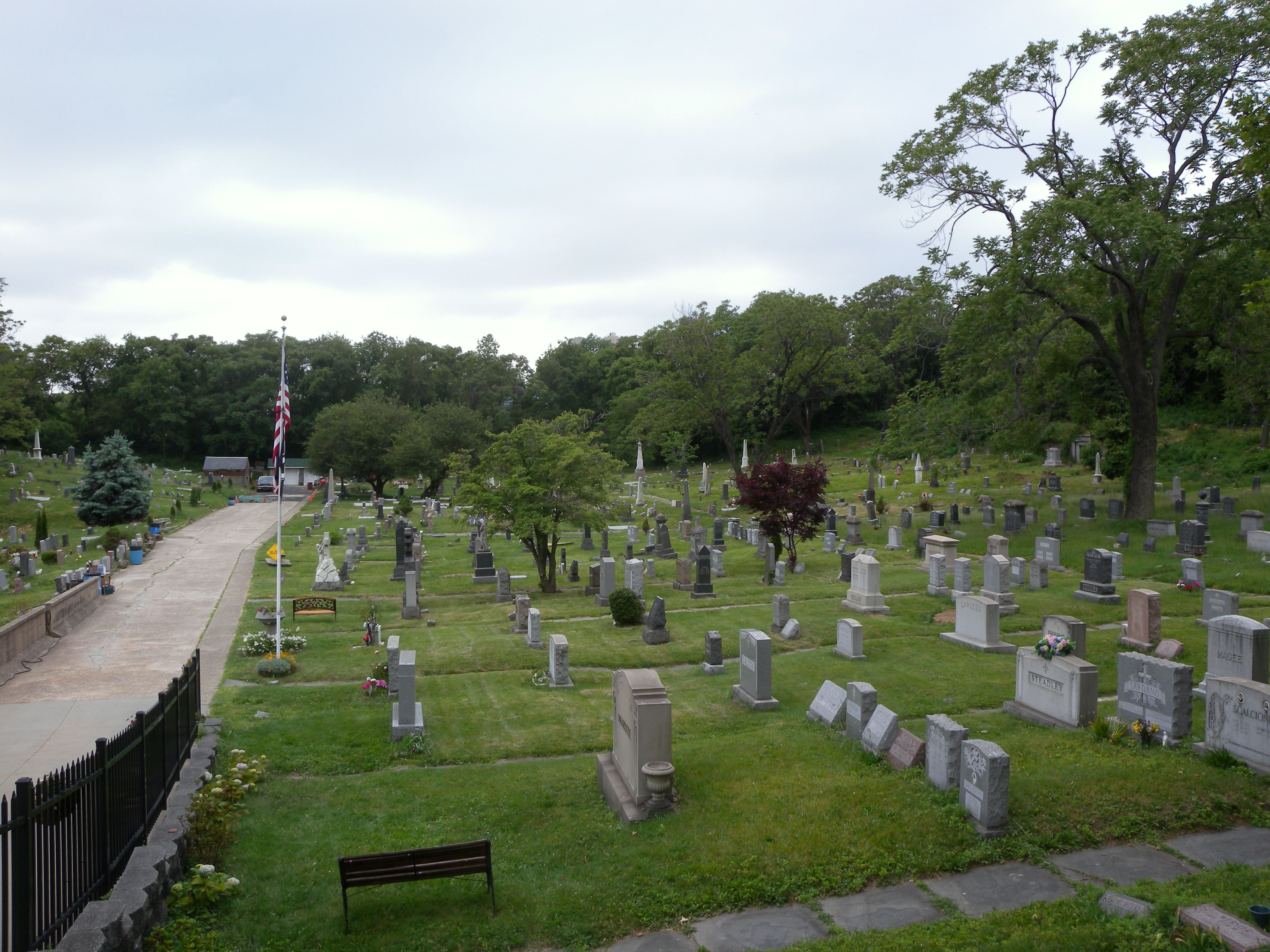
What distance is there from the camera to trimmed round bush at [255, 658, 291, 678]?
15.0m

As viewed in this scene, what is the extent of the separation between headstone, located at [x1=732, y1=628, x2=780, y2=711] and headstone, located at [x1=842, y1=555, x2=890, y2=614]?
675cm

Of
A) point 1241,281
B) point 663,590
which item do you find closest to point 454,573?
point 663,590

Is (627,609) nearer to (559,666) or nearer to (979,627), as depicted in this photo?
(559,666)

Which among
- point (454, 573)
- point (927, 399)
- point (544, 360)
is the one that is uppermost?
point (544, 360)

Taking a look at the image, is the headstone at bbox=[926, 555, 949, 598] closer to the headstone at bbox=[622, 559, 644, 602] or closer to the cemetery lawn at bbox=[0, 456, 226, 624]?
the headstone at bbox=[622, 559, 644, 602]

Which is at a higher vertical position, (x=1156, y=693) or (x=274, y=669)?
(x=1156, y=693)

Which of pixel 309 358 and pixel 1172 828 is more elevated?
pixel 309 358

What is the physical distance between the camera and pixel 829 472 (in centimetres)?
5556

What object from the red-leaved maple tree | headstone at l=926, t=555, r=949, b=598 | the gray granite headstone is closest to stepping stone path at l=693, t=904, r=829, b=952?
the gray granite headstone

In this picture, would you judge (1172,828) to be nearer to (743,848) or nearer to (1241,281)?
(743,848)

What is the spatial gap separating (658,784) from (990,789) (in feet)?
10.2

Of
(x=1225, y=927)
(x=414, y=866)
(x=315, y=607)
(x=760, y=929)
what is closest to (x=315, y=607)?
(x=315, y=607)

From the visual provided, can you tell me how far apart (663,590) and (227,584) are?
13920 millimetres

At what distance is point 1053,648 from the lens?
10.7 m
